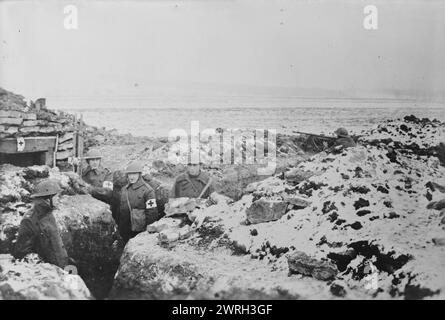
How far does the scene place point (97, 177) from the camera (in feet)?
16.3

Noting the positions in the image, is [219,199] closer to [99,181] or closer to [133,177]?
[133,177]

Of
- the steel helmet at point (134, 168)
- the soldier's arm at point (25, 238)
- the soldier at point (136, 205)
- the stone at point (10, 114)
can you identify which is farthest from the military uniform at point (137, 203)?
the stone at point (10, 114)

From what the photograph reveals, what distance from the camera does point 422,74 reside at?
447cm

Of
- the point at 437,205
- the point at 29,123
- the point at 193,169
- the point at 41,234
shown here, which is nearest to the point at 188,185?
the point at 193,169

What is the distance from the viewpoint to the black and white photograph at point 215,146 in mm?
3820

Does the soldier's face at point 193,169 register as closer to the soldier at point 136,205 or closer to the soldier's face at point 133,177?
the soldier at point 136,205

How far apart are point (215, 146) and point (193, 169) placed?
1.25 ft

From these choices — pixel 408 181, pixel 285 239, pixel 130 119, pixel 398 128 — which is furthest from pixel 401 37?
pixel 130 119

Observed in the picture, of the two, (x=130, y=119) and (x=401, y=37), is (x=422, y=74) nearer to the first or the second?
(x=401, y=37)

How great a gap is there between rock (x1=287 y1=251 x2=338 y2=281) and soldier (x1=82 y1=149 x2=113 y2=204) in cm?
244
